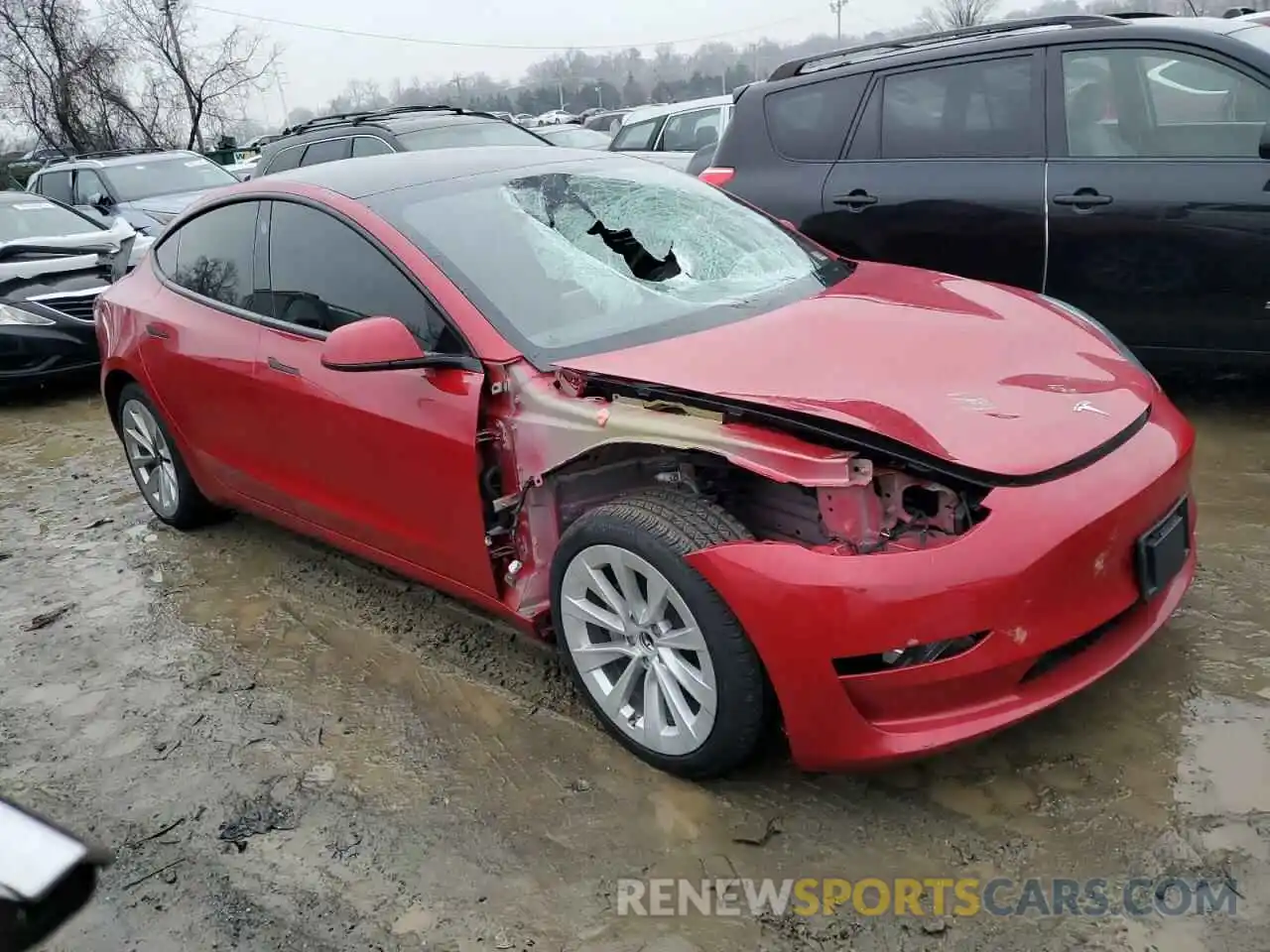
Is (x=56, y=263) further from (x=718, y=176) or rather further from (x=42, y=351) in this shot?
(x=718, y=176)

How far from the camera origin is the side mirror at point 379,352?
2.96 meters

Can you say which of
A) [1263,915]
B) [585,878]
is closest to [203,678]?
[585,878]

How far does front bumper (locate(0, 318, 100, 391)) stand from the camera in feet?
24.4

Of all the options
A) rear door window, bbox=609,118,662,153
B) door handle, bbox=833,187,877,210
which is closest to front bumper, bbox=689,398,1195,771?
door handle, bbox=833,187,877,210

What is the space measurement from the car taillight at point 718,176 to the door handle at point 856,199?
0.68m

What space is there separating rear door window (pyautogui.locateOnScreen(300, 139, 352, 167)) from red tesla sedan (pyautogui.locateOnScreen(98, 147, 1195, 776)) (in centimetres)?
557

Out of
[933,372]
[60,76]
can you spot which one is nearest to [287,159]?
[933,372]

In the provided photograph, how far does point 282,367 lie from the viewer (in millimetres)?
3572

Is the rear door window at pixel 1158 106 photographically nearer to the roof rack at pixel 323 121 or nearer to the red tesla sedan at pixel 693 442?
the red tesla sedan at pixel 693 442

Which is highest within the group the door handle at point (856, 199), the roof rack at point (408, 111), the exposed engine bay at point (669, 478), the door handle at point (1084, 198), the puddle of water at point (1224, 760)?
the roof rack at point (408, 111)

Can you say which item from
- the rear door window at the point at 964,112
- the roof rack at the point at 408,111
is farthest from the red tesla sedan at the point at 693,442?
the roof rack at the point at 408,111

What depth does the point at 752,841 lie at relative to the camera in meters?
2.50

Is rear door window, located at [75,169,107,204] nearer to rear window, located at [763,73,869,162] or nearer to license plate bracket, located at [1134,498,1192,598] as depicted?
rear window, located at [763,73,869,162]

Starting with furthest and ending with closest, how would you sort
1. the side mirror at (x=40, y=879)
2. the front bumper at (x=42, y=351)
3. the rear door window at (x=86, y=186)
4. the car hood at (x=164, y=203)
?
1. the rear door window at (x=86, y=186)
2. the car hood at (x=164, y=203)
3. the front bumper at (x=42, y=351)
4. the side mirror at (x=40, y=879)
